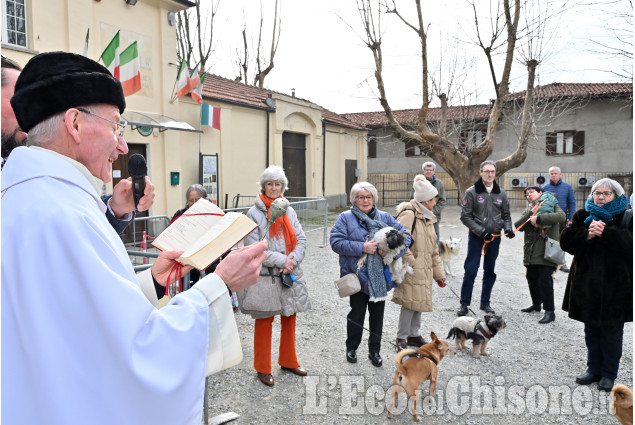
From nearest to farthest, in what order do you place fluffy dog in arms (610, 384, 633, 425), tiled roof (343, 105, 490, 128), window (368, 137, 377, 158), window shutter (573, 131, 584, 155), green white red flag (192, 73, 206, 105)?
fluffy dog in arms (610, 384, 633, 425), green white red flag (192, 73, 206, 105), window shutter (573, 131, 584, 155), tiled roof (343, 105, 490, 128), window (368, 137, 377, 158)

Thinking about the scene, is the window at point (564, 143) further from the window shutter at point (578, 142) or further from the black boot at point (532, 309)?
the black boot at point (532, 309)

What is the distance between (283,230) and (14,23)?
24.5ft

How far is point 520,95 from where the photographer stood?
2267 cm

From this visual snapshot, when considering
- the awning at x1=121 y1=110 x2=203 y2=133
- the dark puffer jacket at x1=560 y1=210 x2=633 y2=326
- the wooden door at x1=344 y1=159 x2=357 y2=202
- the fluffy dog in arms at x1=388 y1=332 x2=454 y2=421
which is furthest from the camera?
the wooden door at x1=344 y1=159 x2=357 y2=202

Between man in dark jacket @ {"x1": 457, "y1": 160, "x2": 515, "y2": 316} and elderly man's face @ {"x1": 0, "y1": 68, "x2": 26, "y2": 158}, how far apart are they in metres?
5.07

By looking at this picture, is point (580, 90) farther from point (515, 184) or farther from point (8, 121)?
point (8, 121)

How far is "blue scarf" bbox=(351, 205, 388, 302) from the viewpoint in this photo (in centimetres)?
432

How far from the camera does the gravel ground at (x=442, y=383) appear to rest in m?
3.63

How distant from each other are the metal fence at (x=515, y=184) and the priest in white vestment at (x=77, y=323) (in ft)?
68.4

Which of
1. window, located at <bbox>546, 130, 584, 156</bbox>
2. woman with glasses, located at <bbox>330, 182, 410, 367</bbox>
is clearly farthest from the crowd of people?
window, located at <bbox>546, 130, 584, 156</bbox>

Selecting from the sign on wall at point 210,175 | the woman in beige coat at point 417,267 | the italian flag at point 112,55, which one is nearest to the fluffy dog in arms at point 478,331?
the woman in beige coat at point 417,267

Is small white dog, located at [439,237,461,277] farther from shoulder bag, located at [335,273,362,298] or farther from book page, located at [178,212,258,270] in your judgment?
book page, located at [178,212,258,270]

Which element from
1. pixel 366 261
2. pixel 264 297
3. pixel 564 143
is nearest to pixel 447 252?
pixel 366 261

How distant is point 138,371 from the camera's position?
1.15 m
